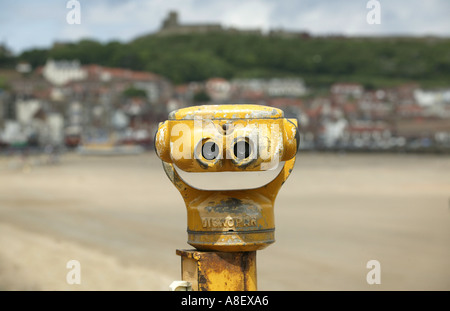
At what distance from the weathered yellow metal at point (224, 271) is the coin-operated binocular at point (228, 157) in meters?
0.03

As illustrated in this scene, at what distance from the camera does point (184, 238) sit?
1388cm

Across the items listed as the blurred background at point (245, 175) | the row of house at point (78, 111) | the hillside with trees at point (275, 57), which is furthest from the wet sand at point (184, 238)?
the hillside with trees at point (275, 57)

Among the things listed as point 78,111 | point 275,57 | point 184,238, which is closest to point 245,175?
point 184,238

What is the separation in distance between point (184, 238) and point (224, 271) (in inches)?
438

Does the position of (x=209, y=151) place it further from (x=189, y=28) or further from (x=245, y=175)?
(x=189, y=28)

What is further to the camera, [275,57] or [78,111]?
[275,57]

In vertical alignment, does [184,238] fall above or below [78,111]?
below

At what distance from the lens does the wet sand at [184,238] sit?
9727 millimetres

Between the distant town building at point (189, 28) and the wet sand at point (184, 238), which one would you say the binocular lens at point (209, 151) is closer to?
the wet sand at point (184, 238)

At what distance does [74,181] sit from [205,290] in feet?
97.9

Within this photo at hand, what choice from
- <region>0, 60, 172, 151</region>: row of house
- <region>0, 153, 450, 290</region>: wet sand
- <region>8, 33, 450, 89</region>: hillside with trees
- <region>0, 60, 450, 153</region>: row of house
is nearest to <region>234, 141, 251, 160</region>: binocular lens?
<region>0, 153, 450, 290</region>: wet sand

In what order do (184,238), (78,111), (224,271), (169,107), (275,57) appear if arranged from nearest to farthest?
(224,271) < (184,238) < (78,111) < (169,107) < (275,57)

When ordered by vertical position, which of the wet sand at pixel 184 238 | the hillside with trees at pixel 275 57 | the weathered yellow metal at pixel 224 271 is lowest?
the wet sand at pixel 184 238

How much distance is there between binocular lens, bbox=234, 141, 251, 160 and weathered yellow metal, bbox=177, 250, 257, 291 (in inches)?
13.2
